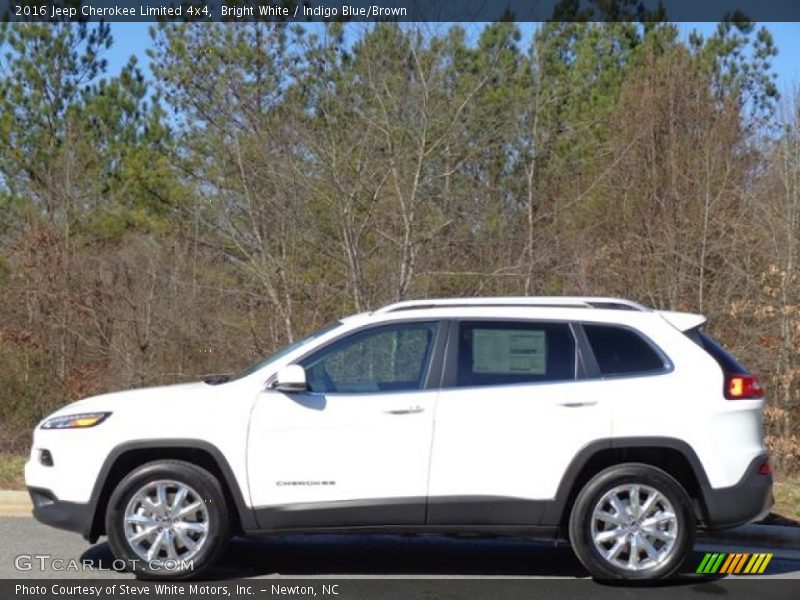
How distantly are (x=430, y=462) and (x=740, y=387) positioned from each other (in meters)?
1.87

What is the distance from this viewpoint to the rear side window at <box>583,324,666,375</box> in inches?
262

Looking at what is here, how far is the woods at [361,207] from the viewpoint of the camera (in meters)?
14.4

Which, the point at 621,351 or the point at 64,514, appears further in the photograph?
the point at 621,351

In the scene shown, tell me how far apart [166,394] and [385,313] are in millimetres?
1394

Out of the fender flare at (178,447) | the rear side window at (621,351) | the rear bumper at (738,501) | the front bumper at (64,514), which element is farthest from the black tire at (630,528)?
the front bumper at (64,514)

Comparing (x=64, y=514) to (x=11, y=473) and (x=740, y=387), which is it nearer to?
(x=11, y=473)

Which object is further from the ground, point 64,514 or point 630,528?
point 64,514

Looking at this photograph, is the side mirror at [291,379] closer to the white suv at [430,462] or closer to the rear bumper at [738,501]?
the white suv at [430,462]

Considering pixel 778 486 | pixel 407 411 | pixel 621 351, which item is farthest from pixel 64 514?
pixel 778 486

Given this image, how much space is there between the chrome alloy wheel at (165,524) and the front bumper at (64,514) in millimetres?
241

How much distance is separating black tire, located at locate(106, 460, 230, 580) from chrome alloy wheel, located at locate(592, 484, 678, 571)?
217 centimetres

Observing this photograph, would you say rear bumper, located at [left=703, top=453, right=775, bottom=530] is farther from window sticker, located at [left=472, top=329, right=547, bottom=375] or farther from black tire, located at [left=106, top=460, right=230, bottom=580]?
black tire, located at [left=106, top=460, right=230, bottom=580]

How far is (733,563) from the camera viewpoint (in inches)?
283

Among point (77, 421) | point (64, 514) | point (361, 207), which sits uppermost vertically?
point (361, 207)
